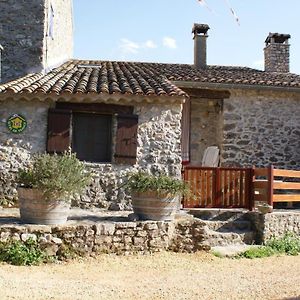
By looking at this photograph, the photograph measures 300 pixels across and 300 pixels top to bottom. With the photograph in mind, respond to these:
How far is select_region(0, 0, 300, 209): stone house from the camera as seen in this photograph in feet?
30.6

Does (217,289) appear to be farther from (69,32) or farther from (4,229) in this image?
(69,32)

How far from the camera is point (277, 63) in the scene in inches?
633

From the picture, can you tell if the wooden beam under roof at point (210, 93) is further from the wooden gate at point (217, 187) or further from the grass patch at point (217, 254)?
the grass patch at point (217, 254)

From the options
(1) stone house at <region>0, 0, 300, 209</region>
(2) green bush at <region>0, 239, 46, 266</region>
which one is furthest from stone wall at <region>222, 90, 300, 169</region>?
(2) green bush at <region>0, 239, 46, 266</region>

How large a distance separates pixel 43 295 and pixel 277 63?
528 inches

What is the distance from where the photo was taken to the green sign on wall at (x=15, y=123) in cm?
927

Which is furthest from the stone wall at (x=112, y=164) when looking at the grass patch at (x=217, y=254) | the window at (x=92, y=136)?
the grass patch at (x=217, y=254)

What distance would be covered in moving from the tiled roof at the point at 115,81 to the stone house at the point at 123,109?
26mm

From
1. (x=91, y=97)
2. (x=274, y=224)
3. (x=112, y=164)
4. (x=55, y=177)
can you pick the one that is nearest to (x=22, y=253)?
(x=55, y=177)

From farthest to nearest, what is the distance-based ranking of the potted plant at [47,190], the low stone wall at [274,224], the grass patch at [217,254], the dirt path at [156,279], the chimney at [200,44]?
the chimney at [200,44] < the low stone wall at [274,224] < the grass patch at [217,254] < the potted plant at [47,190] < the dirt path at [156,279]

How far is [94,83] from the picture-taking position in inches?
A: 394

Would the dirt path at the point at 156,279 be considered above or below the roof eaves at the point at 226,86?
below

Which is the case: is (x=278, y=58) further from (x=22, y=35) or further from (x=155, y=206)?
(x=155, y=206)

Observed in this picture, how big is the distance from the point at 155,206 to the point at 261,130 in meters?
5.86
